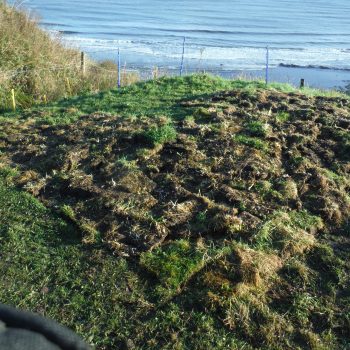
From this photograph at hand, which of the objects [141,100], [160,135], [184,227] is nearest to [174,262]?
[184,227]

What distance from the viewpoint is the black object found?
1.42 metres

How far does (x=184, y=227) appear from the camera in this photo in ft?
18.5

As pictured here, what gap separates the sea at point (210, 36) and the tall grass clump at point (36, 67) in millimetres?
1482

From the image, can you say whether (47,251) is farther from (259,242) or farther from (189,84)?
(189,84)

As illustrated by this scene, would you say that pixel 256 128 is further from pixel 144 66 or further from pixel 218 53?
pixel 218 53

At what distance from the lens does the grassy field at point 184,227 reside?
450cm

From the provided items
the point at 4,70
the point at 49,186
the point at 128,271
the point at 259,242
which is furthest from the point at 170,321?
the point at 4,70

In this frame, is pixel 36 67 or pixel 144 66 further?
pixel 144 66

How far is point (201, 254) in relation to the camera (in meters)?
5.20

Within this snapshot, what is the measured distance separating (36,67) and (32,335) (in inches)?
586

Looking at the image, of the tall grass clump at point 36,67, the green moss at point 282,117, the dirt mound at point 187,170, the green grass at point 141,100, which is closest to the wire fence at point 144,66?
the tall grass clump at point 36,67

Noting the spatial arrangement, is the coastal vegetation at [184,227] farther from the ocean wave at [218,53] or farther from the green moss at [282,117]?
the ocean wave at [218,53]

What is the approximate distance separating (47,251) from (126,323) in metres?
1.27

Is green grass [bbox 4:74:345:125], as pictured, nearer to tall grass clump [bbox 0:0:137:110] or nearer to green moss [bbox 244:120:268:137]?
green moss [bbox 244:120:268:137]
